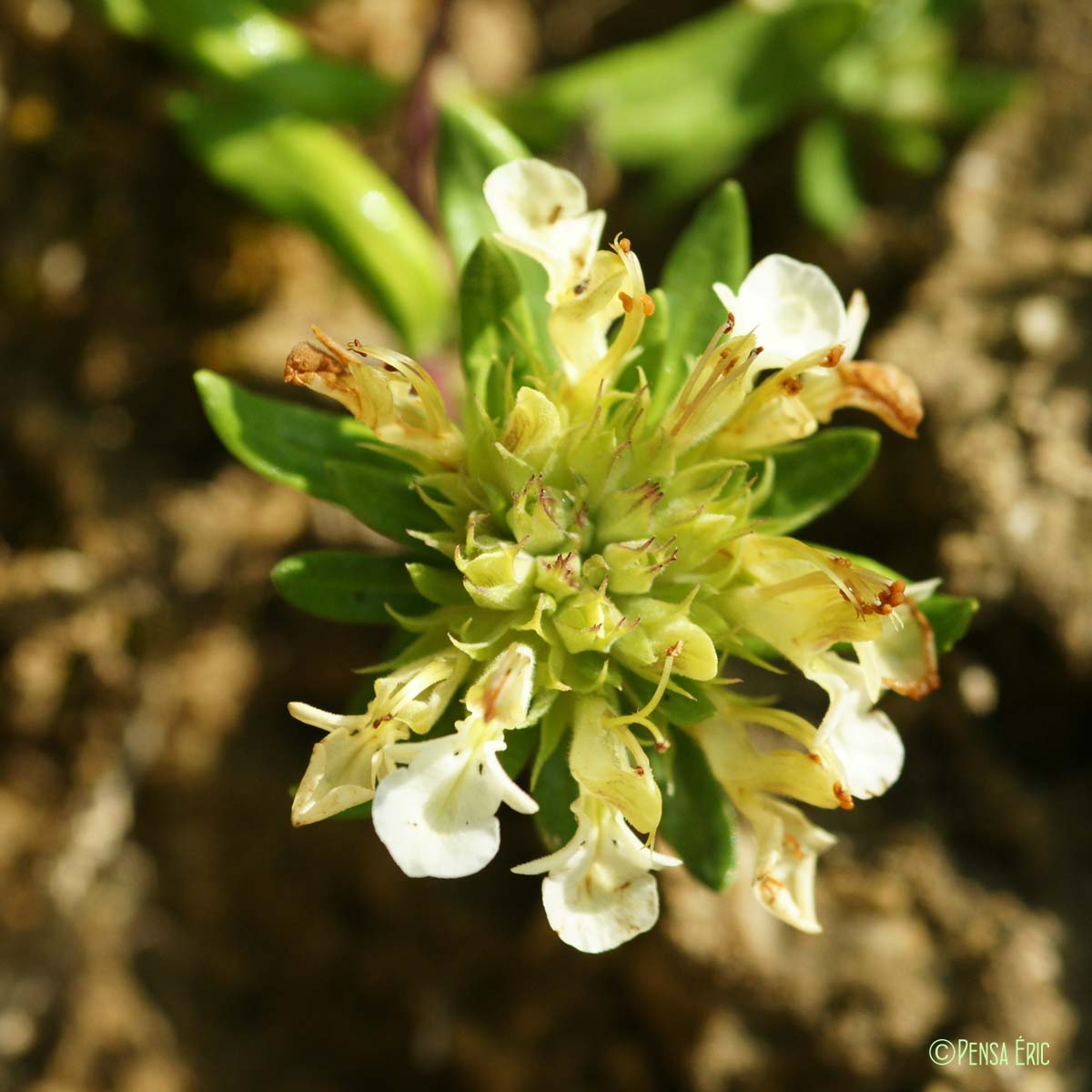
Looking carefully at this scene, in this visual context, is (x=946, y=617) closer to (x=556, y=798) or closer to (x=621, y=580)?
(x=621, y=580)

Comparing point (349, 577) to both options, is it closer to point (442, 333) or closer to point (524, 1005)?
point (442, 333)

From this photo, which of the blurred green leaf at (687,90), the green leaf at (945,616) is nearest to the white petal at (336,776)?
the green leaf at (945,616)

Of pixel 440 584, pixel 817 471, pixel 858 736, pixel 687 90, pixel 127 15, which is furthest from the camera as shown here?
pixel 687 90

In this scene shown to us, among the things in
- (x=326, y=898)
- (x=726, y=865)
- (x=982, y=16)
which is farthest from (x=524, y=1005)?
(x=982, y=16)

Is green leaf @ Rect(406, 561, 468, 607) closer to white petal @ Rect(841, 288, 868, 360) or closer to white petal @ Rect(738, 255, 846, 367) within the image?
white petal @ Rect(738, 255, 846, 367)

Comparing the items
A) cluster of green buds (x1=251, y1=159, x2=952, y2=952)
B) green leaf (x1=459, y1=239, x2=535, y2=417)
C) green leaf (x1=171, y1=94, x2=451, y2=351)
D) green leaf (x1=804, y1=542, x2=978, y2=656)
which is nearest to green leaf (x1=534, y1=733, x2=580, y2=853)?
cluster of green buds (x1=251, y1=159, x2=952, y2=952)

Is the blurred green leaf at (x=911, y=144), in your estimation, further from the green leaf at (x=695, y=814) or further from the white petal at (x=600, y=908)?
the white petal at (x=600, y=908)

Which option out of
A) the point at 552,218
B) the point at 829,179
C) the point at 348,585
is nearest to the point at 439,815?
the point at 348,585

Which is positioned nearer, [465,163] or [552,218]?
[552,218]
